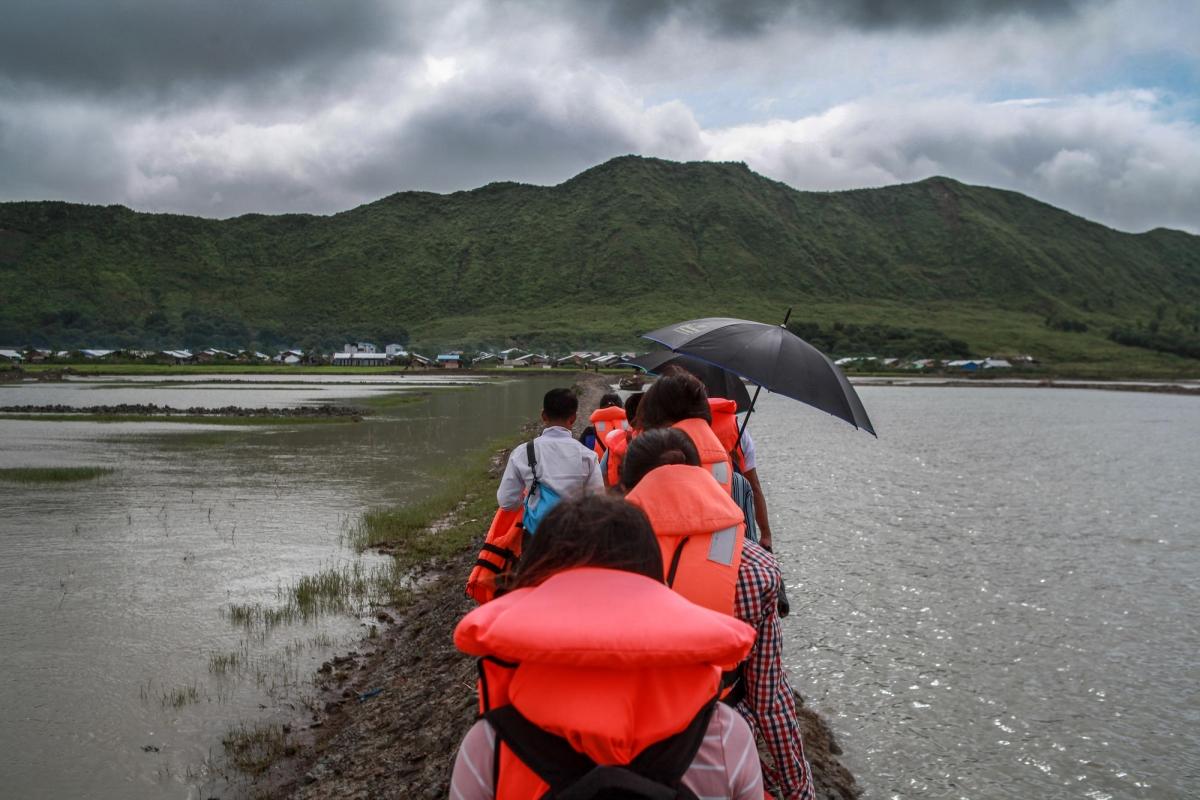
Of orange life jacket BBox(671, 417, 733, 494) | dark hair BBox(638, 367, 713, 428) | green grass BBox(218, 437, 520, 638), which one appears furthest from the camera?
green grass BBox(218, 437, 520, 638)

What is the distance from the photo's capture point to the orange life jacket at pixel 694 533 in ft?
9.93

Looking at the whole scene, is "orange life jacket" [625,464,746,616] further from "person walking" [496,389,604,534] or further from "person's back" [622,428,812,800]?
"person walking" [496,389,604,534]

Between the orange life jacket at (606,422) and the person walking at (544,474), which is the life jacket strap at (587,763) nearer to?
the person walking at (544,474)

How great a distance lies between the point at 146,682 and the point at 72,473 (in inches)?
658

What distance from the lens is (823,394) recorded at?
17.9 feet

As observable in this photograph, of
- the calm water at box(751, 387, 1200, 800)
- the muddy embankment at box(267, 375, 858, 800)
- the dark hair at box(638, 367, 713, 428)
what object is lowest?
the calm water at box(751, 387, 1200, 800)

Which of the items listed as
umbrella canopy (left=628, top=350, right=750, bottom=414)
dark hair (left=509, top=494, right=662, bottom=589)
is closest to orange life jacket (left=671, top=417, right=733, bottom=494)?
dark hair (left=509, top=494, right=662, bottom=589)

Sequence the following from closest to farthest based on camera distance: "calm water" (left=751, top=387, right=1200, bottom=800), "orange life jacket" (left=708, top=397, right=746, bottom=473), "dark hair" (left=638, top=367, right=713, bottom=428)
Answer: "dark hair" (left=638, top=367, right=713, bottom=428)
"orange life jacket" (left=708, top=397, right=746, bottom=473)
"calm water" (left=751, top=387, right=1200, bottom=800)

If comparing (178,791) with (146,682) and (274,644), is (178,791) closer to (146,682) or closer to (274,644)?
(146,682)

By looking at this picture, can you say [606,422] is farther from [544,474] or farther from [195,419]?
[195,419]

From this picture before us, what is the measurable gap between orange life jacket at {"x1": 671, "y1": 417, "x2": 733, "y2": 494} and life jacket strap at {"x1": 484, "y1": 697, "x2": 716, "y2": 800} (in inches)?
82.0

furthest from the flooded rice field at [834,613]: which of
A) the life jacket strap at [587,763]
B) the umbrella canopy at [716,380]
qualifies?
the life jacket strap at [587,763]

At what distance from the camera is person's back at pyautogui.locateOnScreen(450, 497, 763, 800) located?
6.30ft

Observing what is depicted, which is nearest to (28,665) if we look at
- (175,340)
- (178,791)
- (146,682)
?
(146,682)
